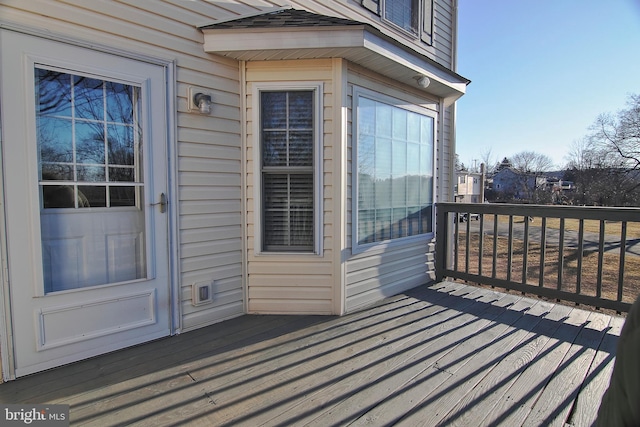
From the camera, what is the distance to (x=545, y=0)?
4.18 metres

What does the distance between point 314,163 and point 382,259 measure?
4.20 feet

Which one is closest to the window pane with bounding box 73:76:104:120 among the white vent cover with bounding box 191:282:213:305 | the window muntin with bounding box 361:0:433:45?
the white vent cover with bounding box 191:282:213:305

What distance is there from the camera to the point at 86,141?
2.27 m

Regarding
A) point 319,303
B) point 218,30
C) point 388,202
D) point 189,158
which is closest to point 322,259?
point 319,303

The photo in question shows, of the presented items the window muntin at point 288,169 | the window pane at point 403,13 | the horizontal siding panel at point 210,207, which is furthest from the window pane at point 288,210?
the window pane at point 403,13

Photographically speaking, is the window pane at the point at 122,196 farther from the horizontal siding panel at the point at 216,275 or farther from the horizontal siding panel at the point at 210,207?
the horizontal siding panel at the point at 216,275

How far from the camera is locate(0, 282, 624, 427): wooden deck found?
5.55 ft

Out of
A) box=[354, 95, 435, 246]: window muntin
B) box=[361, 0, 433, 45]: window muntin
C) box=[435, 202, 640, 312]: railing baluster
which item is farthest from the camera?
box=[361, 0, 433, 45]: window muntin

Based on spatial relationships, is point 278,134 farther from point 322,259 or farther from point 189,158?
point 322,259

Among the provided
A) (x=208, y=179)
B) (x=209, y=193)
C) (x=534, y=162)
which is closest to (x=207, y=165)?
(x=208, y=179)

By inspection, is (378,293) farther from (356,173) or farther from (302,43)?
(302,43)

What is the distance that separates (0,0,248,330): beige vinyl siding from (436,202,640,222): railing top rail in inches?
106

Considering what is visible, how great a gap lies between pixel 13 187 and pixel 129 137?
0.76m

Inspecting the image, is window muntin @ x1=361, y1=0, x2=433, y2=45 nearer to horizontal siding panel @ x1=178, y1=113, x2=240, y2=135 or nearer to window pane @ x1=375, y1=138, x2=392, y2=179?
window pane @ x1=375, y1=138, x2=392, y2=179
